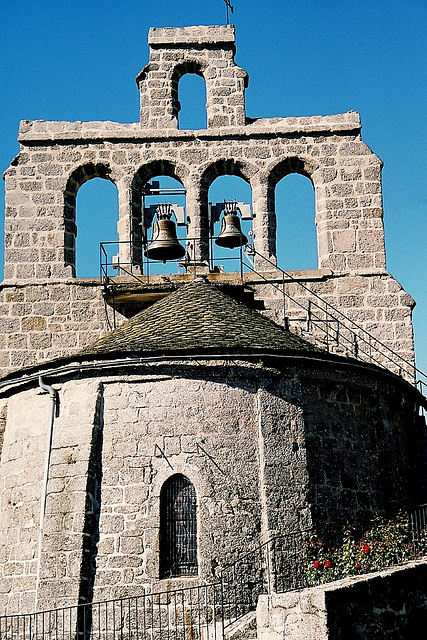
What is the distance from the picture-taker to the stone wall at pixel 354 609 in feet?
35.7

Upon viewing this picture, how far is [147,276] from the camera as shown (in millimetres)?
19750

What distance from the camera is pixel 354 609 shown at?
11.2 meters

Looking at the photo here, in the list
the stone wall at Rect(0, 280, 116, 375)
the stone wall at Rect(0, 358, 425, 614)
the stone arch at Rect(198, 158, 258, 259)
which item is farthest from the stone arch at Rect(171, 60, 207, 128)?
the stone wall at Rect(0, 358, 425, 614)

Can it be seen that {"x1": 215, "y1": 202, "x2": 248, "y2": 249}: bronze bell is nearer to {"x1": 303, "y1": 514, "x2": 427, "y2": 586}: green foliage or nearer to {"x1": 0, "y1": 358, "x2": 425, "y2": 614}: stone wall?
{"x1": 0, "y1": 358, "x2": 425, "y2": 614}: stone wall

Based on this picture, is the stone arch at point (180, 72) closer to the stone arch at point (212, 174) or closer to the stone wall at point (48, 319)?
the stone arch at point (212, 174)

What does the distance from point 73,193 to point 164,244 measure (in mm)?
3252

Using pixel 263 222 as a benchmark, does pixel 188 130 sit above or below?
above

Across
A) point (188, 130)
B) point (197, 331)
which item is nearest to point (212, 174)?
point (188, 130)

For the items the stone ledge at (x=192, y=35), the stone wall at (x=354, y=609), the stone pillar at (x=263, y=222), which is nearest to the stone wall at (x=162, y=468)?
the stone wall at (x=354, y=609)

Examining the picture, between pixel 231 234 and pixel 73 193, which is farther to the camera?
pixel 73 193

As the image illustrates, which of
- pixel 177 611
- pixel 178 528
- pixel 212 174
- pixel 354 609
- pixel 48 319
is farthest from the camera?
pixel 212 174

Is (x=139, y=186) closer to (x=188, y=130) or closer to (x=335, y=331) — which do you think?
(x=188, y=130)

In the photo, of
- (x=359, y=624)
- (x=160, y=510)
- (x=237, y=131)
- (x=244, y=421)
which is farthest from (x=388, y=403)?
(x=237, y=131)

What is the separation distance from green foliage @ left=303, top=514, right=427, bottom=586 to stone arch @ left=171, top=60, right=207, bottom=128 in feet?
33.8
